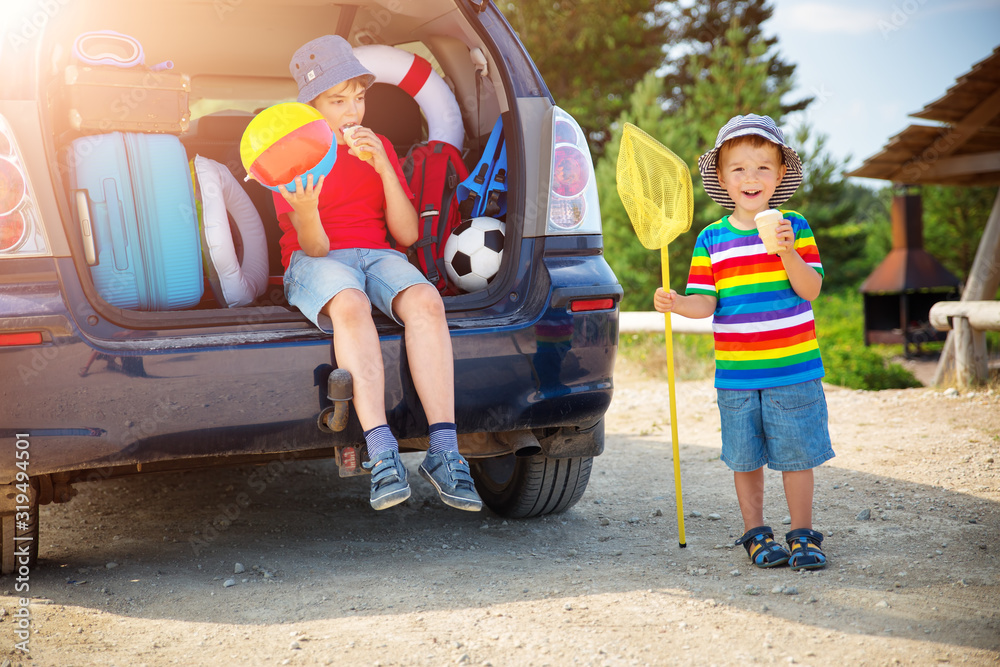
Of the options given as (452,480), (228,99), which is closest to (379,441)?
(452,480)

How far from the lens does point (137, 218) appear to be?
8.01ft

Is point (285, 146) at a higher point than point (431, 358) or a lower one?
higher

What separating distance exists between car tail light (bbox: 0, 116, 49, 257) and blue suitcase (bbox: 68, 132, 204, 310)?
5.7 inches

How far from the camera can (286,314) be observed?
8.36 feet

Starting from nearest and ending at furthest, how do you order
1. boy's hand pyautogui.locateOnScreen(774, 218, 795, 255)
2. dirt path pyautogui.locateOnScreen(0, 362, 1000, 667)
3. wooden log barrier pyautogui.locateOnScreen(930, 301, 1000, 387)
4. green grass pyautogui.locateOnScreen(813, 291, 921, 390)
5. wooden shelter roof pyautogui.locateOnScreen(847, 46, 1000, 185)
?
dirt path pyautogui.locateOnScreen(0, 362, 1000, 667) < boy's hand pyautogui.locateOnScreen(774, 218, 795, 255) < wooden log barrier pyautogui.locateOnScreen(930, 301, 1000, 387) < wooden shelter roof pyautogui.locateOnScreen(847, 46, 1000, 185) < green grass pyautogui.locateOnScreen(813, 291, 921, 390)

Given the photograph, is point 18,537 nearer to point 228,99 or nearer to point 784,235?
point 784,235

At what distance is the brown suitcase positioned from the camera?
2391mm

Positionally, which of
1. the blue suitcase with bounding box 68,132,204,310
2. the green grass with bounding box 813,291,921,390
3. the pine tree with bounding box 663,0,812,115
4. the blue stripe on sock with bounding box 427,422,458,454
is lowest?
the green grass with bounding box 813,291,921,390

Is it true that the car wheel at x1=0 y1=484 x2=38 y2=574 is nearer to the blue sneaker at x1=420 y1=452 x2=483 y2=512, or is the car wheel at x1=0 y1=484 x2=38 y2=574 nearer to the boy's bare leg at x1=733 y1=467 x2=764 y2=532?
the blue sneaker at x1=420 y1=452 x2=483 y2=512

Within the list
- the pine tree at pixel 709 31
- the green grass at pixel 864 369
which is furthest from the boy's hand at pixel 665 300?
the pine tree at pixel 709 31

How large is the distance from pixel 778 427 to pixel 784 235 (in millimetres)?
605

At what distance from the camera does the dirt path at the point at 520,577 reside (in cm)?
204

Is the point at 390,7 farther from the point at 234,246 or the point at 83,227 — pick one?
the point at 83,227

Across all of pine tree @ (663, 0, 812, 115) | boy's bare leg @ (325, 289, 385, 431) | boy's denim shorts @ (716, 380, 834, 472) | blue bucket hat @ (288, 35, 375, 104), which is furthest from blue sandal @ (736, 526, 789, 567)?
pine tree @ (663, 0, 812, 115)
